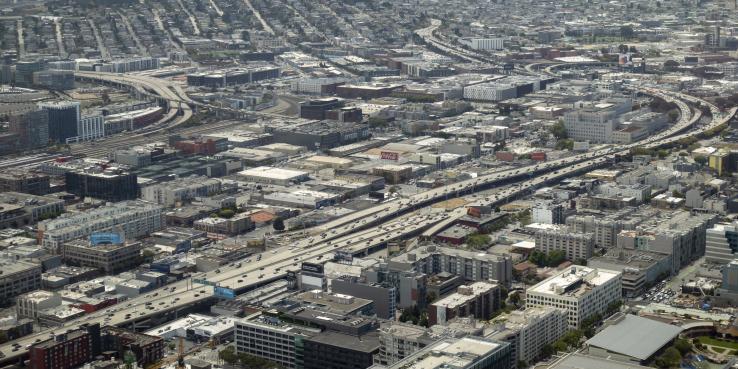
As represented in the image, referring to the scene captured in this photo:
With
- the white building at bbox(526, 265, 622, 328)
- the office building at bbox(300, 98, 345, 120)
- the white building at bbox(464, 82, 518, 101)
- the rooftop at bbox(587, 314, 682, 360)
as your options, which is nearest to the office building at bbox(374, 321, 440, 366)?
the rooftop at bbox(587, 314, 682, 360)

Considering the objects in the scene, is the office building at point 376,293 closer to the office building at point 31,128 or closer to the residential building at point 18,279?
the residential building at point 18,279

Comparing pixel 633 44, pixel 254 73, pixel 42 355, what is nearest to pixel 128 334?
pixel 42 355

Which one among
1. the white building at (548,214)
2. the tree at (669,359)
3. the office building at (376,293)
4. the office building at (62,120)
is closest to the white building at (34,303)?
the office building at (376,293)

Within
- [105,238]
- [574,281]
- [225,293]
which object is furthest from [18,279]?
[574,281]

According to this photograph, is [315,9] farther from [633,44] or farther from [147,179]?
[147,179]

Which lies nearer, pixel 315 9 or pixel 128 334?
pixel 128 334

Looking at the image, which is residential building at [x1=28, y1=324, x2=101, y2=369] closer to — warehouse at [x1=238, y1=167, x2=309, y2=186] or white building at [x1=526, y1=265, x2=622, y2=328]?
white building at [x1=526, y1=265, x2=622, y2=328]
